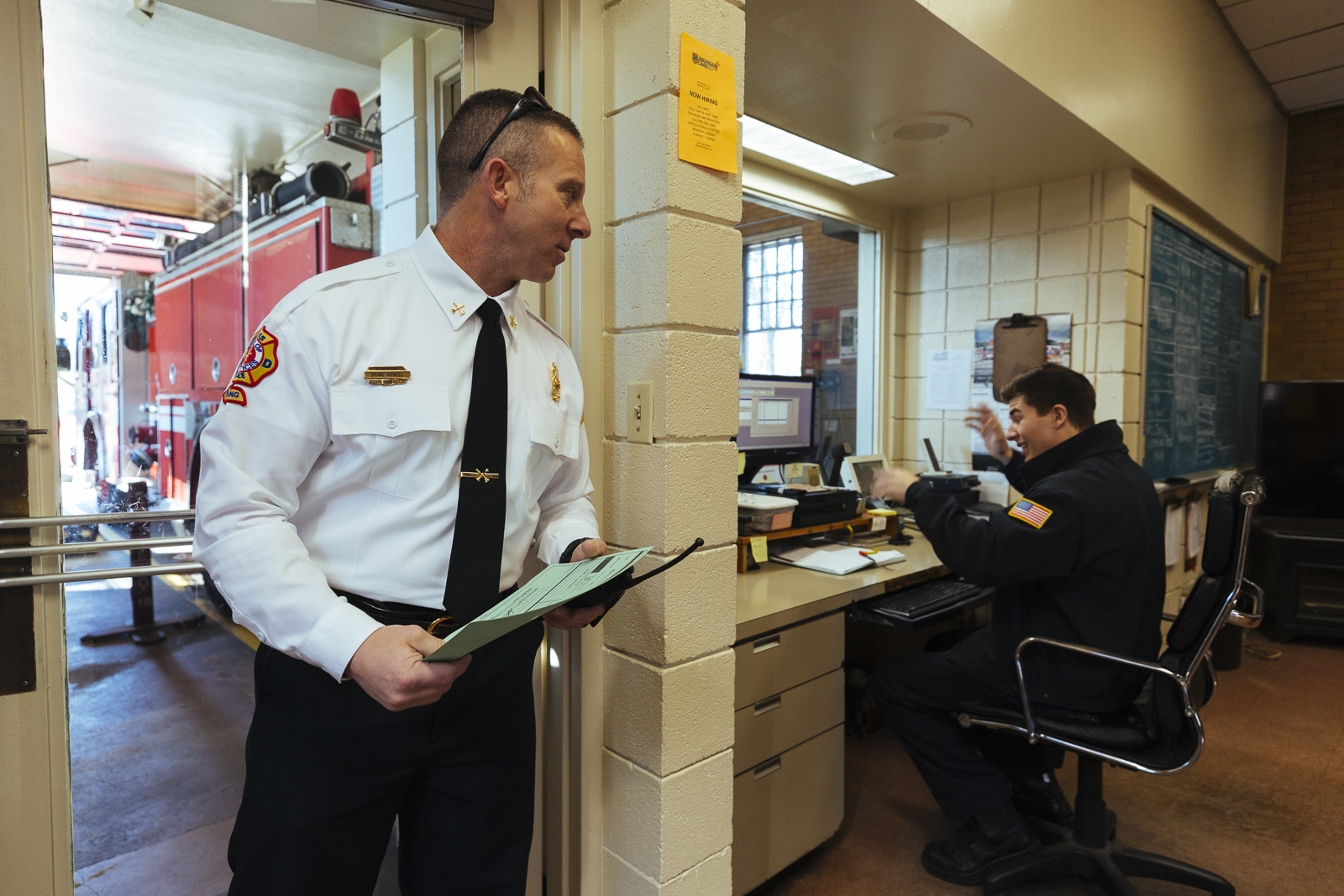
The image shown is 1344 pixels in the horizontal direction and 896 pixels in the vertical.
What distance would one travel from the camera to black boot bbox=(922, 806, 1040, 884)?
6.44 ft

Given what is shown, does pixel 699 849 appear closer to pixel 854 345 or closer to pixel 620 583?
pixel 620 583

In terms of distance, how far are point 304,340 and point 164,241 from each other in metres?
0.63

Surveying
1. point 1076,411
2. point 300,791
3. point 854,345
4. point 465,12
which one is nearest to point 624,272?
point 465,12

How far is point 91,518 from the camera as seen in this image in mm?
1162

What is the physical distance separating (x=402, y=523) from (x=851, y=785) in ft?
6.81

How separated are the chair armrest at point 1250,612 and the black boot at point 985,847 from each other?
2.48 feet

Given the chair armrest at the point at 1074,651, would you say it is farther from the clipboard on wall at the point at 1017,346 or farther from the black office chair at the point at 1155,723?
the clipboard on wall at the point at 1017,346

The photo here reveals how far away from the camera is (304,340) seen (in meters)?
0.94

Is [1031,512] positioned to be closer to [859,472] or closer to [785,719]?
[785,719]

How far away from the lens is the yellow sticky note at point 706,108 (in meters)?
1.33

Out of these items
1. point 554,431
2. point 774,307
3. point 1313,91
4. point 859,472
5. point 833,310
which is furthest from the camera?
point 1313,91

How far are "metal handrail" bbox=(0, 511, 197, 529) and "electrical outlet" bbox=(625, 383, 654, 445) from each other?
71 centimetres

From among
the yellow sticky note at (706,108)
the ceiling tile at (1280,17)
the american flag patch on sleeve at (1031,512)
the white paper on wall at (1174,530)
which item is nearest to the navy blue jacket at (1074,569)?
the american flag patch on sleeve at (1031,512)

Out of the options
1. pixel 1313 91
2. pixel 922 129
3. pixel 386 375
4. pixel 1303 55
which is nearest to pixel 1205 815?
pixel 922 129
